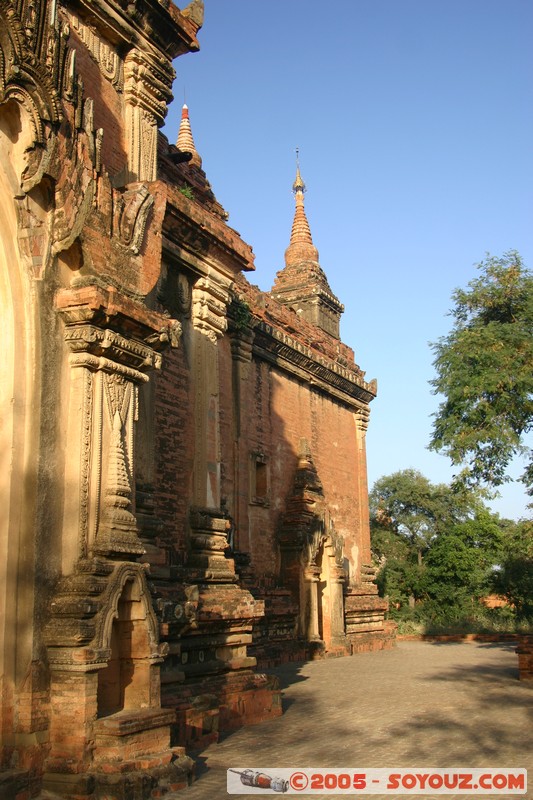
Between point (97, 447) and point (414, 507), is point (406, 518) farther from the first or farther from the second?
point (97, 447)

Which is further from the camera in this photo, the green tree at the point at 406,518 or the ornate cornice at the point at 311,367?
the green tree at the point at 406,518

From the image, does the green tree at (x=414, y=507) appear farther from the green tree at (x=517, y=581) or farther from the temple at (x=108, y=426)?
the temple at (x=108, y=426)

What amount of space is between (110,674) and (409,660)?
467 inches

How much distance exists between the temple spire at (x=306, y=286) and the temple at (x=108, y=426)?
36.7ft

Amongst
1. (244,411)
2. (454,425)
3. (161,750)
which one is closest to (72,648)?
(161,750)

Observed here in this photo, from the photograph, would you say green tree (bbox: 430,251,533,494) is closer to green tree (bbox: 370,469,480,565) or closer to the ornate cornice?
the ornate cornice

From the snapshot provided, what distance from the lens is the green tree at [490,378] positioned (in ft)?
41.2

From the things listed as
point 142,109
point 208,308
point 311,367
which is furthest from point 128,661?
point 311,367

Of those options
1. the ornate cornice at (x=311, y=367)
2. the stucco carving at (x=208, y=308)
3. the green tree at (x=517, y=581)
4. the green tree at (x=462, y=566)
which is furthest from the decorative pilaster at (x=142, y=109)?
the green tree at (x=462, y=566)

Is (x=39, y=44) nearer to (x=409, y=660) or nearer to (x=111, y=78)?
(x=111, y=78)

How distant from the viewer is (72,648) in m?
6.04

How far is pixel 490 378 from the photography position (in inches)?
492

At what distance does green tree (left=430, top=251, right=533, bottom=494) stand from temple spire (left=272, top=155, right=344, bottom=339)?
9753 mm

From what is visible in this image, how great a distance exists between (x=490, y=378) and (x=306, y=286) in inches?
474
